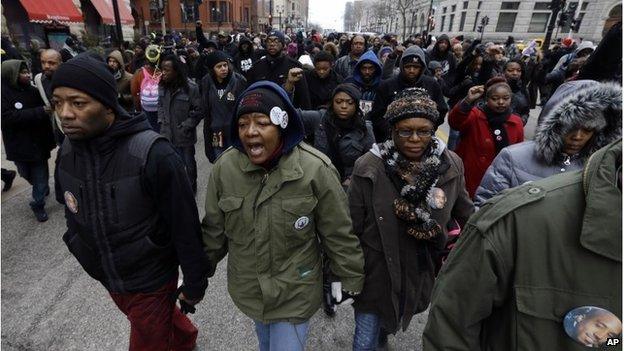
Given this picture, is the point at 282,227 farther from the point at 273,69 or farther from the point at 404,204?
the point at 273,69

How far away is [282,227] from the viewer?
6.11ft

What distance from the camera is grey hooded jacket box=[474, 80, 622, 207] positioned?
201 cm

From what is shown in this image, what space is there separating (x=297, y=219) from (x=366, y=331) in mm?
1013

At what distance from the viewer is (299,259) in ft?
6.46

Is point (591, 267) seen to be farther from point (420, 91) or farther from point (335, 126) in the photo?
point (335, 126)

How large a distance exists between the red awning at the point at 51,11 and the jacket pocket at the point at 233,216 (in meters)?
18.4

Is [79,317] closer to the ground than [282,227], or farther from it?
closer to the ground

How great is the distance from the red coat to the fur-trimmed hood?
3.87ft

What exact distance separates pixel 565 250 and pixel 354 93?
2.47 m

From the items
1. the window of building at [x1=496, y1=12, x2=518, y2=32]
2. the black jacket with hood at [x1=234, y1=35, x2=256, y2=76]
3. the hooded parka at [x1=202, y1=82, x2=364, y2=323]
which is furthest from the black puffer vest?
the window of building at [x1=496, y1=12, x2=518, y2=32]

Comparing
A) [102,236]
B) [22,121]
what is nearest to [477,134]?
[102,236]

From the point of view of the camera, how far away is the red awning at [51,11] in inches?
594

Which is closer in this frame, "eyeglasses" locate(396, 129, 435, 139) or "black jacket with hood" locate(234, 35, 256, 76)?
"eyeglasses" locate(396, 129, 435, 139)

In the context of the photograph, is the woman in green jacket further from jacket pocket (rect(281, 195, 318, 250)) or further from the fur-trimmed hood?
the fur-trimmed hood
